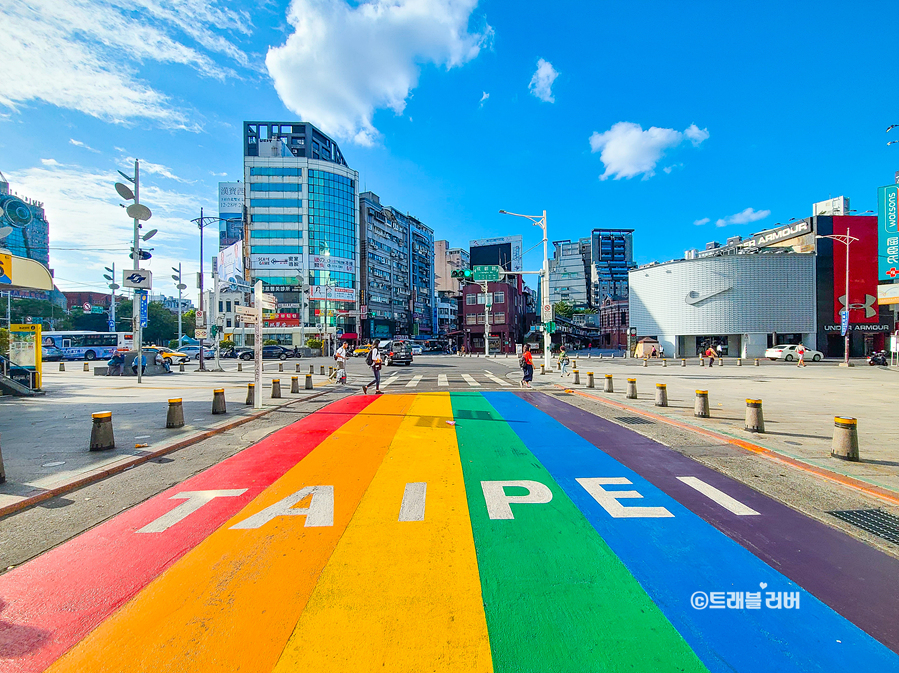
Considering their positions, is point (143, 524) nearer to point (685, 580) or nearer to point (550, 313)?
point (685, 580)

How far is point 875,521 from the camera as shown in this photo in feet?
14.4

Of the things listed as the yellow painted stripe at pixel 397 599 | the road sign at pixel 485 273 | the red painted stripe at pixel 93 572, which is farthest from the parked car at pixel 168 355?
the yellow painted stripe at pixel 397 599

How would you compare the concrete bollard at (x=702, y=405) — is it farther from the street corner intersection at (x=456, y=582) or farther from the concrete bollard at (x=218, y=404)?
the concrete bollard at (x=218, y=404)

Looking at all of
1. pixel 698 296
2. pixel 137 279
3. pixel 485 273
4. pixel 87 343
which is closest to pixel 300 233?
pixel 87 343

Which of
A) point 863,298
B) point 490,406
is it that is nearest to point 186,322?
point 490,406

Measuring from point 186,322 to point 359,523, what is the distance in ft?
343

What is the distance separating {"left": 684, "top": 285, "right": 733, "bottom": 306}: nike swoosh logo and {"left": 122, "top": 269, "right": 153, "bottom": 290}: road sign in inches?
2292

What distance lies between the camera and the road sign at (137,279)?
62.3 feet

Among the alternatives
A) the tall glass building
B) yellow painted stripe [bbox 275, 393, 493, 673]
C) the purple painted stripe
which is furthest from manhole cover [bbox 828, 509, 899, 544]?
the tall glass building

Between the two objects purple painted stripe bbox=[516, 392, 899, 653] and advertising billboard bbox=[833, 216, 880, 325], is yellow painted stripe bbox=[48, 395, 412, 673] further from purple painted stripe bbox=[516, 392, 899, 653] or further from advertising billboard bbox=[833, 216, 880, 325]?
advertising billboard bbox=[833, 216, 880, 325]

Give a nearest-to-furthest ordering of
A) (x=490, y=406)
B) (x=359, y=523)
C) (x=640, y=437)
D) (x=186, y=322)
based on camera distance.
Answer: (x=359, y=523)
(x=640, y=437)
(x=490, y=406)
(x=186, y=322)

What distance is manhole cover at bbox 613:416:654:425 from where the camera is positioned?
31.1ft

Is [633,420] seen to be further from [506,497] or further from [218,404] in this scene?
[218,404]

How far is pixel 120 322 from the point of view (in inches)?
3157
